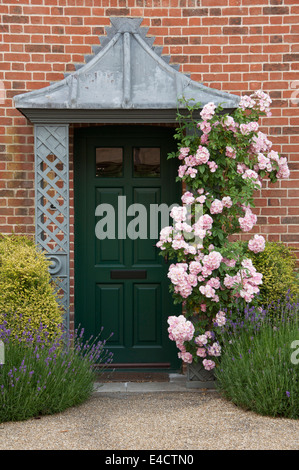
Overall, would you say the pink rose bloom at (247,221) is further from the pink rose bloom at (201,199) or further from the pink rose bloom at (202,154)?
the pink rose bloom at (202,154)

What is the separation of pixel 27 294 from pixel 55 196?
1.02m

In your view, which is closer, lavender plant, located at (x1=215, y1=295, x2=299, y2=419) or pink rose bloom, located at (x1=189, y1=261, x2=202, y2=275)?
lavender plant, located at (x1=215, y1=295, x2=299, y2=419)

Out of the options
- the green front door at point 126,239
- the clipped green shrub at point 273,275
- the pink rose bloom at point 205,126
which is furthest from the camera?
the green front door at point 126,239

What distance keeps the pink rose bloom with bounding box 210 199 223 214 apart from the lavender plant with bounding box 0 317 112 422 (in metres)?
1.80

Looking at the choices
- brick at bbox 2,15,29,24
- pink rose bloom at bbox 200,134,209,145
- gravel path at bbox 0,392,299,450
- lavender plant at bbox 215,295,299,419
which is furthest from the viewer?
brick at bbox 2,15,29,24

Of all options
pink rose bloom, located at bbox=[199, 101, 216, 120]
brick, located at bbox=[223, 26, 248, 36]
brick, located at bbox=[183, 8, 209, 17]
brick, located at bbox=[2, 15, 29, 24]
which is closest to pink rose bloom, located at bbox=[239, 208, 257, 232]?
pink rose bloom, located at bbox=[199, 101, 216, 120]

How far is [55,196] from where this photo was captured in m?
5.49

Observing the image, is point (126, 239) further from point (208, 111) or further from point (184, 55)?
point (184, 55)

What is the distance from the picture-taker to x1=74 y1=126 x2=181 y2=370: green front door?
6.23 meters

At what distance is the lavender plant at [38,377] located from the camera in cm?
438

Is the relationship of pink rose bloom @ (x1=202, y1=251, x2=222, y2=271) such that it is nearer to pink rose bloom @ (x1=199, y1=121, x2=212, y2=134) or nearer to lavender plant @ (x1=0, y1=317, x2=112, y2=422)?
pink rose bloom @ (x1=199, y1=121, x2=212, y2=134)

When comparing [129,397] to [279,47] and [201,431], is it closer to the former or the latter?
[201,431]

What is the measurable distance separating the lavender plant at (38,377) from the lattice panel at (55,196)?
682 millimetres

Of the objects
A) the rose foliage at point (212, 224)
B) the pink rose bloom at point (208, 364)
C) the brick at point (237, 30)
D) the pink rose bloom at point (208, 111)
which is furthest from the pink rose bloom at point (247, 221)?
the brick at point (237, 30)
